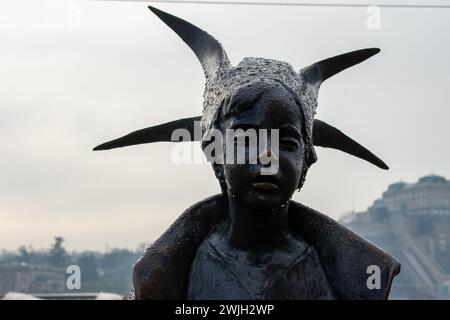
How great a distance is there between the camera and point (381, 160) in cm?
464

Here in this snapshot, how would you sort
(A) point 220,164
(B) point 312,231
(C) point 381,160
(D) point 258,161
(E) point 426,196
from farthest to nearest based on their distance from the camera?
(E) point 426,196 → (C) point 381,160 → (B) point 312,231 → (A) point 220,164 → (D) point 258,161

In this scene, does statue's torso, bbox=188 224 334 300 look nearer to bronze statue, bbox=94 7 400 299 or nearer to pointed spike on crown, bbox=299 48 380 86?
bronze statue, bbox=94 7 400 299

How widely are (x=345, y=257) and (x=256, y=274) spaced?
52cm

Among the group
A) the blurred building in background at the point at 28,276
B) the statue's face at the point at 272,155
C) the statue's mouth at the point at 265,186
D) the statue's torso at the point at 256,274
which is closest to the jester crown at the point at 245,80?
the statue's face at the point at 272,155

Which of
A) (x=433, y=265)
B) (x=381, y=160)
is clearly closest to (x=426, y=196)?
(x=433, y=265)

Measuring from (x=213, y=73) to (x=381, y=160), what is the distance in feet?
4.14

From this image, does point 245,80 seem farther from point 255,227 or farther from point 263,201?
point 255,227

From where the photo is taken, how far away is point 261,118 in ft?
11.8

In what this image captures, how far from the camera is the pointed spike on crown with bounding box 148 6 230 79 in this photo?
4.16 m

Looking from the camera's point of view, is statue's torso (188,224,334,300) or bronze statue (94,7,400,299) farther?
statue's torso (188,224,334,300)

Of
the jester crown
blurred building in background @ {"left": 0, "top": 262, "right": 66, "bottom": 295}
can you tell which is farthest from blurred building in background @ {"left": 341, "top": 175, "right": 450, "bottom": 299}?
the jester crown

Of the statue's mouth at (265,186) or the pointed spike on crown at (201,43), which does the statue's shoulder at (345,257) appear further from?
the pointed spike on crown at (201,43)
